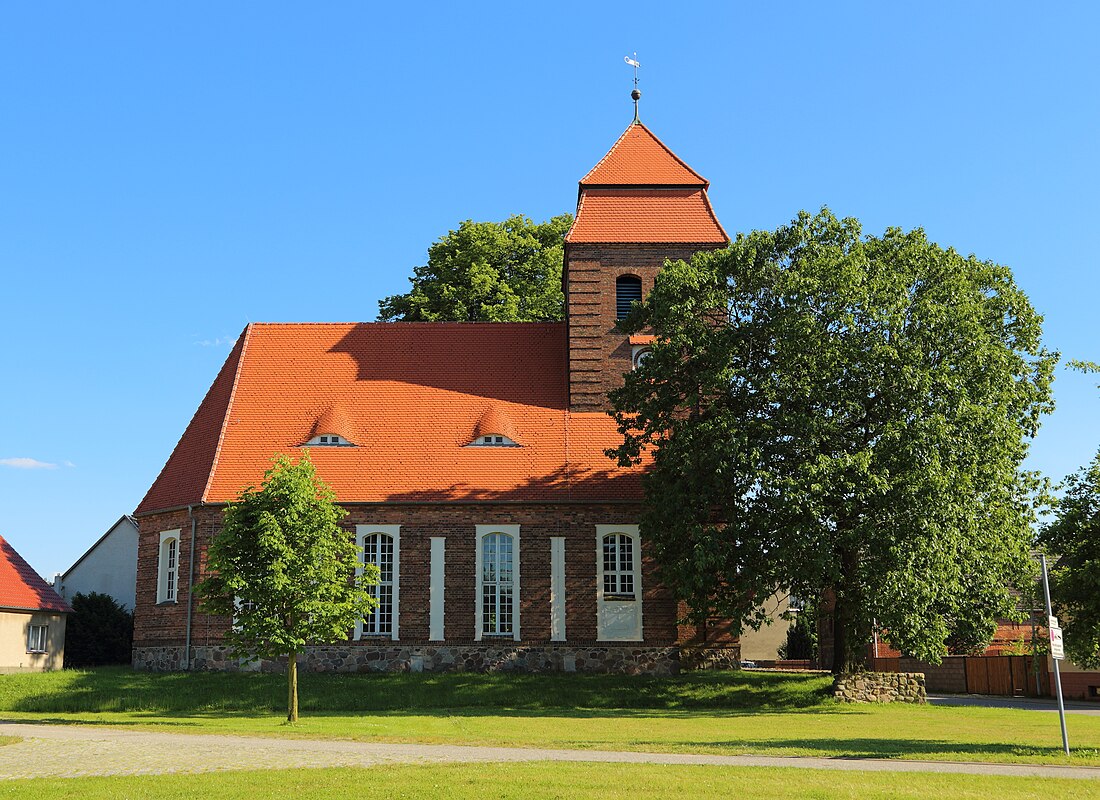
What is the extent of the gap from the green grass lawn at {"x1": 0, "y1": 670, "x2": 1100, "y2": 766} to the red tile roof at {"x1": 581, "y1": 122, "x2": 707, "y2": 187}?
684 inches

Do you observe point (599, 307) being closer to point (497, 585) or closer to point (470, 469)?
point (470, 469)

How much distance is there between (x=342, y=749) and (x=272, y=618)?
676 cm

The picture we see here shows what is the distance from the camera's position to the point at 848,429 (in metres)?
28.1

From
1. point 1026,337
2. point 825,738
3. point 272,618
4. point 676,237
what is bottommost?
point 825,738

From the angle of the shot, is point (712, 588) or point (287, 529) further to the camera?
point (712, 588)

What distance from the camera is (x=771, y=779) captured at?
13750mm

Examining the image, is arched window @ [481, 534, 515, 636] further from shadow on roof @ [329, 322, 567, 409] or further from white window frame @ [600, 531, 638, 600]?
shadow on roof @ [329, 322, 567, 409]

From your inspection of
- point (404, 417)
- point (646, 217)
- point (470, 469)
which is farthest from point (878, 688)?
point (646, 217)

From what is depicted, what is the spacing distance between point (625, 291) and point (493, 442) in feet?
23.7

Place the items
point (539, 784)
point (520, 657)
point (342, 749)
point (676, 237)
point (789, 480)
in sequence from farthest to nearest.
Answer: point (676, 237), point (520, 657), point (789, 480), point (342, 749), point (539, 784)

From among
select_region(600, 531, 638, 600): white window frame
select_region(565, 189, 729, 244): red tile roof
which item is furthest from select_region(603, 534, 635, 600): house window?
select_region(565, 189, 729, 244): red tile roof

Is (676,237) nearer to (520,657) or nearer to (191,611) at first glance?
(520,657)

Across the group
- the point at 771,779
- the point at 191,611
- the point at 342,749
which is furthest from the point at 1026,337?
the point at 191,611

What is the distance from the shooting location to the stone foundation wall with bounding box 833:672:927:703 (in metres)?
29.1
